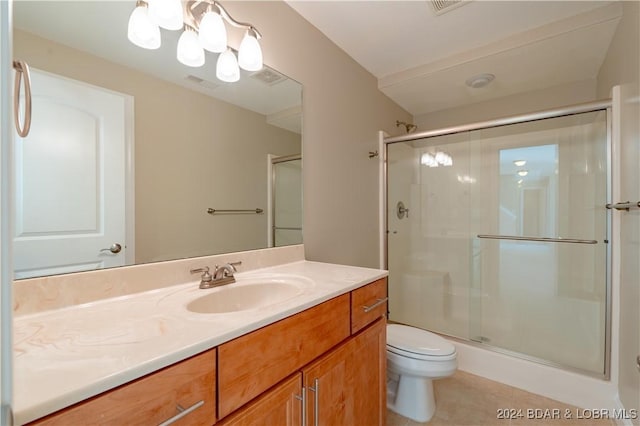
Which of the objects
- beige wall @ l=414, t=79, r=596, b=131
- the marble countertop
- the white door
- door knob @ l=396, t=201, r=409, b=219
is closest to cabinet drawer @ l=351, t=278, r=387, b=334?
the marble countertop

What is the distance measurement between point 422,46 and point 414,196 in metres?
1.25

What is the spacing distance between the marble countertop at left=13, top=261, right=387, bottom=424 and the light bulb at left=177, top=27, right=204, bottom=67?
93 cm

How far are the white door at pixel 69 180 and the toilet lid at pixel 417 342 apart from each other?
1.45 m

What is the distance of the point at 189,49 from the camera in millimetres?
1118

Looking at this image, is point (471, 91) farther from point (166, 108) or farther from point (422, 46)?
point (166, 108)

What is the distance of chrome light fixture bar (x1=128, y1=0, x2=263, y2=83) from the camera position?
3.20 feet

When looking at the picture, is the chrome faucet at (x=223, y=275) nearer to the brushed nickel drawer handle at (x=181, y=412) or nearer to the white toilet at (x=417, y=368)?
the brushed nickel drawer handle at (x=181, y=412)

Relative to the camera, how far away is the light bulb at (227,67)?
1.24 m

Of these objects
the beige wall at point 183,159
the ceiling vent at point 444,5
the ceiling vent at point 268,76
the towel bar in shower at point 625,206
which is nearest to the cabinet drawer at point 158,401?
the beige wall at point 183,159

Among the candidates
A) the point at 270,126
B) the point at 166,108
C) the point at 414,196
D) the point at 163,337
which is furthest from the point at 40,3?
the point at 414,196

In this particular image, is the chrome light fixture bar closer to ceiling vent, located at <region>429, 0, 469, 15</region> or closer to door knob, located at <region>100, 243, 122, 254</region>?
door knob, located at <region>100, 243, 122, 254</region>

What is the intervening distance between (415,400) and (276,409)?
3.74 ft

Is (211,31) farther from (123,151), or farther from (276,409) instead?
(276,409)

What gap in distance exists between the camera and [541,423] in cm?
151
